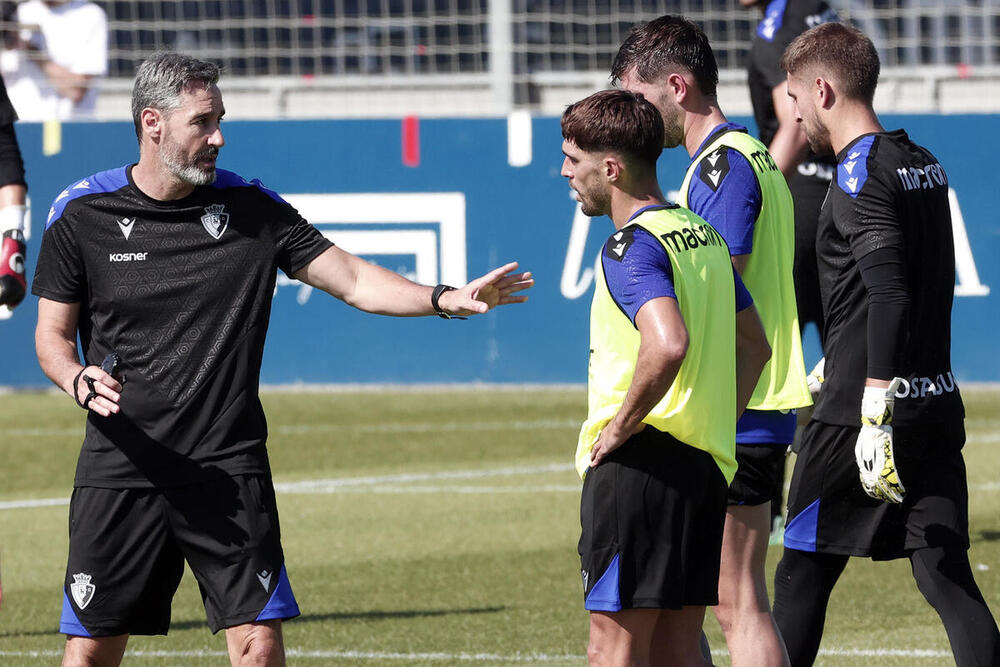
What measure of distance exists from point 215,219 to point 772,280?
1.57 m

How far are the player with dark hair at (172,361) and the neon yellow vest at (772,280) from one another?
32.0 inches

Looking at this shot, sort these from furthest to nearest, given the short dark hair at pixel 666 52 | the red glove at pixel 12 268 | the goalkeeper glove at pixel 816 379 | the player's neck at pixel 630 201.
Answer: the red glove at pixel 12 268 → the goalkeeper glove at pixel 816 379 → the short dark hair at pixel 666 52 → the player's neck at pixel 630 201

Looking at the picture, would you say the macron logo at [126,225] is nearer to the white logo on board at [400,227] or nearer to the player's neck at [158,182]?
the player's neck at [158,182]

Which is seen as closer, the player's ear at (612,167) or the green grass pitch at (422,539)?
the player's ear at (612,167)

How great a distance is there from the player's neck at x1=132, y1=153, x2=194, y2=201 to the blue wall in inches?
321

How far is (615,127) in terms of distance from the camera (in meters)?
4.19

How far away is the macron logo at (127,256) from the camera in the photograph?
4535mm

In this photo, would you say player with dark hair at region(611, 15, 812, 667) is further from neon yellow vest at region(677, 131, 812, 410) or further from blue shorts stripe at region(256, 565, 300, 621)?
blue shorts stripe at region(256, 565, 300, 621)

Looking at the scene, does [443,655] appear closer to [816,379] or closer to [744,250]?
[816,379]

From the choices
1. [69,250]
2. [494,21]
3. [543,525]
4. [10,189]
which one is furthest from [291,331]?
[69,250]

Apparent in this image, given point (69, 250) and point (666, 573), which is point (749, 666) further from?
point (69, 250)

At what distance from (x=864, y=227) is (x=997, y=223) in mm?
8429

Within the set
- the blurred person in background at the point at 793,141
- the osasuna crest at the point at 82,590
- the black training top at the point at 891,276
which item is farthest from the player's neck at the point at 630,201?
the blurred person in background at the point at 793,141

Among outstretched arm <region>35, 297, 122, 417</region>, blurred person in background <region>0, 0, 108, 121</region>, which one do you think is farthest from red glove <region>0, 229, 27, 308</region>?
blurred person in background <region>0, 0, 108, 121</region>
